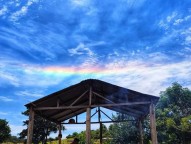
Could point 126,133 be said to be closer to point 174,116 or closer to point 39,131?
point 174,116

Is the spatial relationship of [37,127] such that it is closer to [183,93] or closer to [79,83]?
[183,93]

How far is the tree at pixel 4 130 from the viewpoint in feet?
168

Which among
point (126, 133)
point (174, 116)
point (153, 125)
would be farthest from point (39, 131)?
→ point (153, 125)

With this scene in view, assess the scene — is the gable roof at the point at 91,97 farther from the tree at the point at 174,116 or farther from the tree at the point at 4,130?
the tree at the point at 4,130

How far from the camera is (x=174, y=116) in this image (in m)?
34.7

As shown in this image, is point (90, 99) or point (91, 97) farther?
point (91, 97)

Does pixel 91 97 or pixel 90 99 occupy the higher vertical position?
pixel 91 97

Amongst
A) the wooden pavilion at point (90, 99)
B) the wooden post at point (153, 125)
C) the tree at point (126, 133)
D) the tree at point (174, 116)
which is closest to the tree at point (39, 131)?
the tree at point (126, 133)

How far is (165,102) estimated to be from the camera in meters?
38.7

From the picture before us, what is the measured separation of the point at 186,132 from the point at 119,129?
9.72 metres

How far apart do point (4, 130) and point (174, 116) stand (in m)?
39.6

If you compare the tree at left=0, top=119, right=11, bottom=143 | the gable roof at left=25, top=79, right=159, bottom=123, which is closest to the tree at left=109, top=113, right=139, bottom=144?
the gable roof at left=25, top=79, right=159, bottom=123

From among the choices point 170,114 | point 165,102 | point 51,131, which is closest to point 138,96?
point 170,114

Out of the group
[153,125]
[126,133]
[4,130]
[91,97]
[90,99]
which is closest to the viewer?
[153,125]
